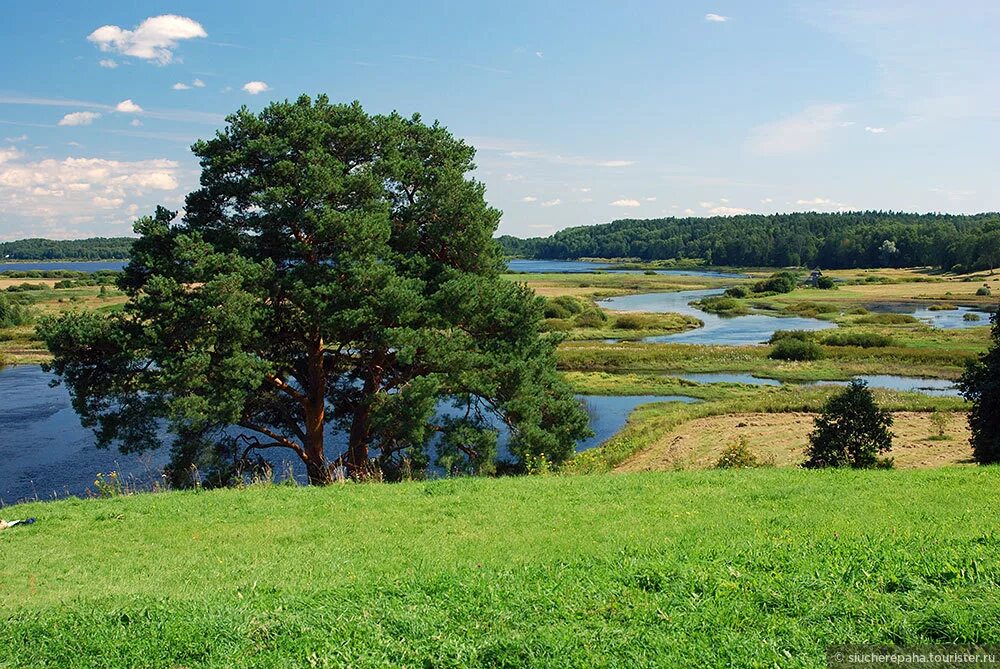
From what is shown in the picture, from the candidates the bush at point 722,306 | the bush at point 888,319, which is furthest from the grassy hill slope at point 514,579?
the bush at point 722,306

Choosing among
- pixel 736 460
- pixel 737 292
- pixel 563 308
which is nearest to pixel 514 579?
pixel 736 460

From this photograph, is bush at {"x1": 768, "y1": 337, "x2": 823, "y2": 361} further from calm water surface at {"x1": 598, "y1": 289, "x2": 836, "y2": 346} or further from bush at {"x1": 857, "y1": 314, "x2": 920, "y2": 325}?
bush at {"x1": 857, "y1": 314, "x2": 920, "y2": 325}

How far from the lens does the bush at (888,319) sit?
6788 cm

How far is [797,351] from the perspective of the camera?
52.2m

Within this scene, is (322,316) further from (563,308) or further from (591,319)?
(563,308)

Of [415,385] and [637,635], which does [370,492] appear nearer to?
[415,385]

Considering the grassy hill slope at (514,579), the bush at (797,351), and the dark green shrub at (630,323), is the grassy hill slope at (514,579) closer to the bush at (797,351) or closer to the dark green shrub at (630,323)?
the bush at (797,351)

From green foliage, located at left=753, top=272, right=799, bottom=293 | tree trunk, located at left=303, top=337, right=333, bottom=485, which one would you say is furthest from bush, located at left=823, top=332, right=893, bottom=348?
green foliage, located at left=753, top=272, right=799, bottom=293

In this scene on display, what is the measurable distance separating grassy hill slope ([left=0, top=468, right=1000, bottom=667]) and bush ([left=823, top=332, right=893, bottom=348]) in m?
47.5

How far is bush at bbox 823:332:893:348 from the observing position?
55469mm

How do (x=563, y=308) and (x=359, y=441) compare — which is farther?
(x=563, y=308)

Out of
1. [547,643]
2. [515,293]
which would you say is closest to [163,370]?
[515,293]

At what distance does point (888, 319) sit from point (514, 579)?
7164 cm

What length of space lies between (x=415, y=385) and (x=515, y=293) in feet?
16.7
